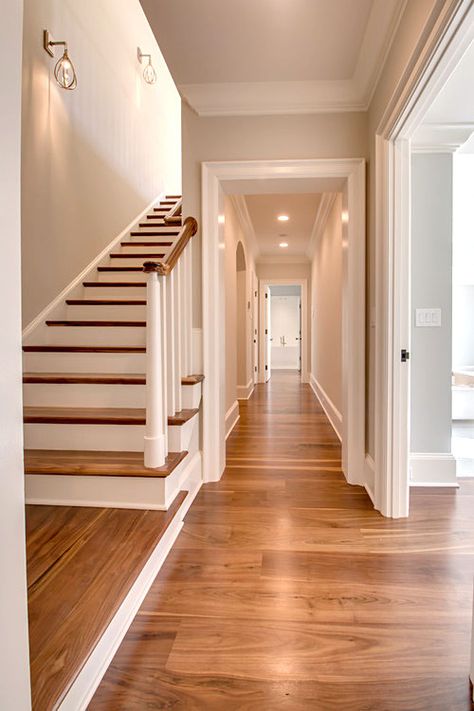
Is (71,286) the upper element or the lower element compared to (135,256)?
lower

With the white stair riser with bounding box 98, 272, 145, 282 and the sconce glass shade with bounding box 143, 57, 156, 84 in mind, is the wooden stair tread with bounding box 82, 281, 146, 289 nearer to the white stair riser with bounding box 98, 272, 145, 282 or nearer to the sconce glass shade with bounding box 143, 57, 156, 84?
the white stair riser with bounding box 98, 272, 145, 282

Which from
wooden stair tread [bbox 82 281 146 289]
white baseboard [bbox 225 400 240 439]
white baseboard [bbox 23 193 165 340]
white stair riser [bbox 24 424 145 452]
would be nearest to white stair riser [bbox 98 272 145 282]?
white baseboard [bbox 23 193 165 340]

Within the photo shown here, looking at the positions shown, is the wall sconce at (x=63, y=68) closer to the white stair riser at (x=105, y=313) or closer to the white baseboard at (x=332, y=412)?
the white stair riser at (x=105, y=313)

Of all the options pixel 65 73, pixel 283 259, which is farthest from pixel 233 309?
pixel 283 259

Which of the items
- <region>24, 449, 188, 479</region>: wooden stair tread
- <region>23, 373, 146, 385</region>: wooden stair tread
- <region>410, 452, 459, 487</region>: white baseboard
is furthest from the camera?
<region>410, 452, 459, 487</region>: white baseboard

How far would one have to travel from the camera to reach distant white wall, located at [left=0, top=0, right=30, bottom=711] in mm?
703

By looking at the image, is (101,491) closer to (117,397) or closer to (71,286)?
(117,397)

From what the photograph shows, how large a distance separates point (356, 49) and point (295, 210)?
2.99m

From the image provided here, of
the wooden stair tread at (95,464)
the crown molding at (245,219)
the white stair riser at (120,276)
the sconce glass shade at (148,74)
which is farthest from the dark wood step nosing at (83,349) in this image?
the sconce glass shade at (148,74)

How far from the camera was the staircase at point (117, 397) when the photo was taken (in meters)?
2.03

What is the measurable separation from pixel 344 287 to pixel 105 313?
1755mm

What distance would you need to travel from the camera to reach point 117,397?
2521mm

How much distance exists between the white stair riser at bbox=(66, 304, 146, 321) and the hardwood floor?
1.43 m

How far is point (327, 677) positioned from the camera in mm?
1257
